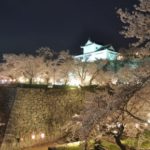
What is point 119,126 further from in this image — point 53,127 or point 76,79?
point 76,79

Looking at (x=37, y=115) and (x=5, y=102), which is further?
(x=37, y=115)

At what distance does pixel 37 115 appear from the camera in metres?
20.0

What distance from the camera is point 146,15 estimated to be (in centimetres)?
741

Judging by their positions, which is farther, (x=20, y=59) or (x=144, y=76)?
(x=20, y=59)

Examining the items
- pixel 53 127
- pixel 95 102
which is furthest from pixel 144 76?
pixel 53 127

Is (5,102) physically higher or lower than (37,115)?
higher

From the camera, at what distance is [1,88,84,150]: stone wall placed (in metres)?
18.4

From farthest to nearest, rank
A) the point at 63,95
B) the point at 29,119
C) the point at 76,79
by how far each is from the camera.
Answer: the point at 76,79
the point at 63,95
the point at 29,119

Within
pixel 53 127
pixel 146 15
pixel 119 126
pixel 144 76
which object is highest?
pixel 146 15

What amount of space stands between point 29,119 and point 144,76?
13384 mm

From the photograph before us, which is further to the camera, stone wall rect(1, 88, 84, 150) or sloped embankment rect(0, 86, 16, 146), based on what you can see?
stone wall rect(1, 88, 84, 150)

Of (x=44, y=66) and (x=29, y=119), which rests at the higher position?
(x=44, y=66)

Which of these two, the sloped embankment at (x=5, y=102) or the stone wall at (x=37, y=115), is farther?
the stone wall at (x=37, y=115)

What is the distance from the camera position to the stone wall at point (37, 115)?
1836 centimetres
